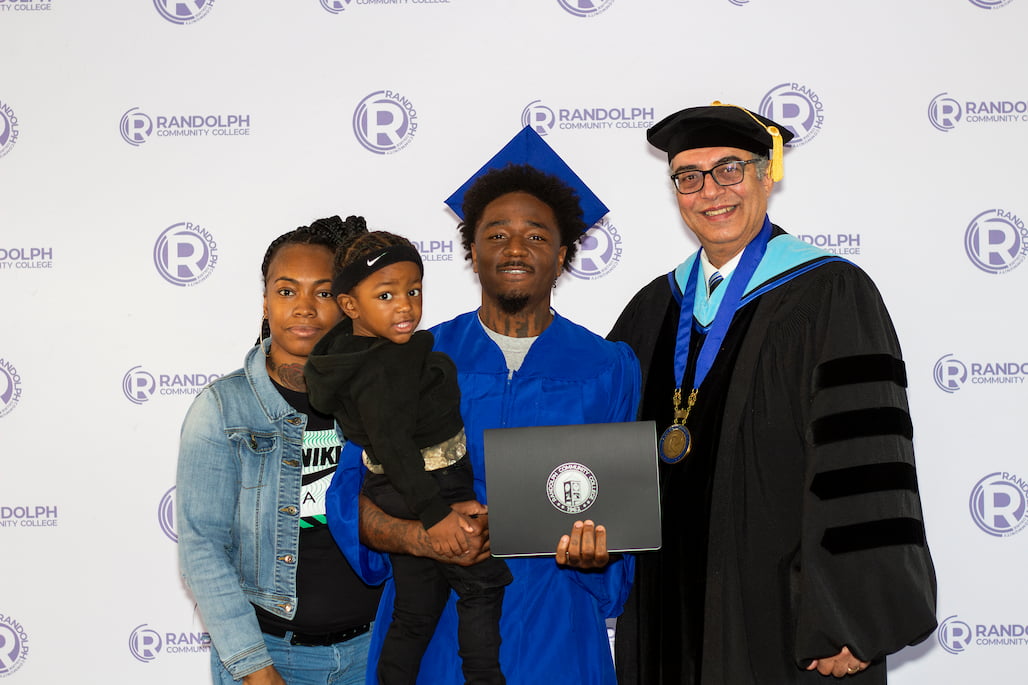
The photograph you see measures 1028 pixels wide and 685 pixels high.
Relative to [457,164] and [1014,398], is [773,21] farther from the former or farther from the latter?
[1014,398]

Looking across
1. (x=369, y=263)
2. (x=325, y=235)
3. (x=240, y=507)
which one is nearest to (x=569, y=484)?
(x=369, y=263)

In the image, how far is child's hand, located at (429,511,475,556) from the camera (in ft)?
7.18

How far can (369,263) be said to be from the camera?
222 cm

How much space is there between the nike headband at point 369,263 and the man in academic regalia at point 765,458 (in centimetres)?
84

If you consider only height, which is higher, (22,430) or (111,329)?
(111,329)

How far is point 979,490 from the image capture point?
381 centimetres

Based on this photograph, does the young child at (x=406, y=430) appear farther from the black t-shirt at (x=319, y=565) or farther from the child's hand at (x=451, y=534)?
the black t-shirt at (x=319, y=565)

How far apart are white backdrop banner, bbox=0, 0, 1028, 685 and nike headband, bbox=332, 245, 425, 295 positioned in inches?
67.3

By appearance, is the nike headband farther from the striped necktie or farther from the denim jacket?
the striped necktie

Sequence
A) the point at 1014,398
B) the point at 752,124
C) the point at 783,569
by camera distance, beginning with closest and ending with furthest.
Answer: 1. the point at 783,569
2. the point at 752,124
3. the point at 1014,398

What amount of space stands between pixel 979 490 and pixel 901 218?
4.04 feet

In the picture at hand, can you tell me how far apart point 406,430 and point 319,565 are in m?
0.56

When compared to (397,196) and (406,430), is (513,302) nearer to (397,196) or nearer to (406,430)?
(406,430)

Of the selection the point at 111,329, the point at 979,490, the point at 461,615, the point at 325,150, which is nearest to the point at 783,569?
the point at 461,615
